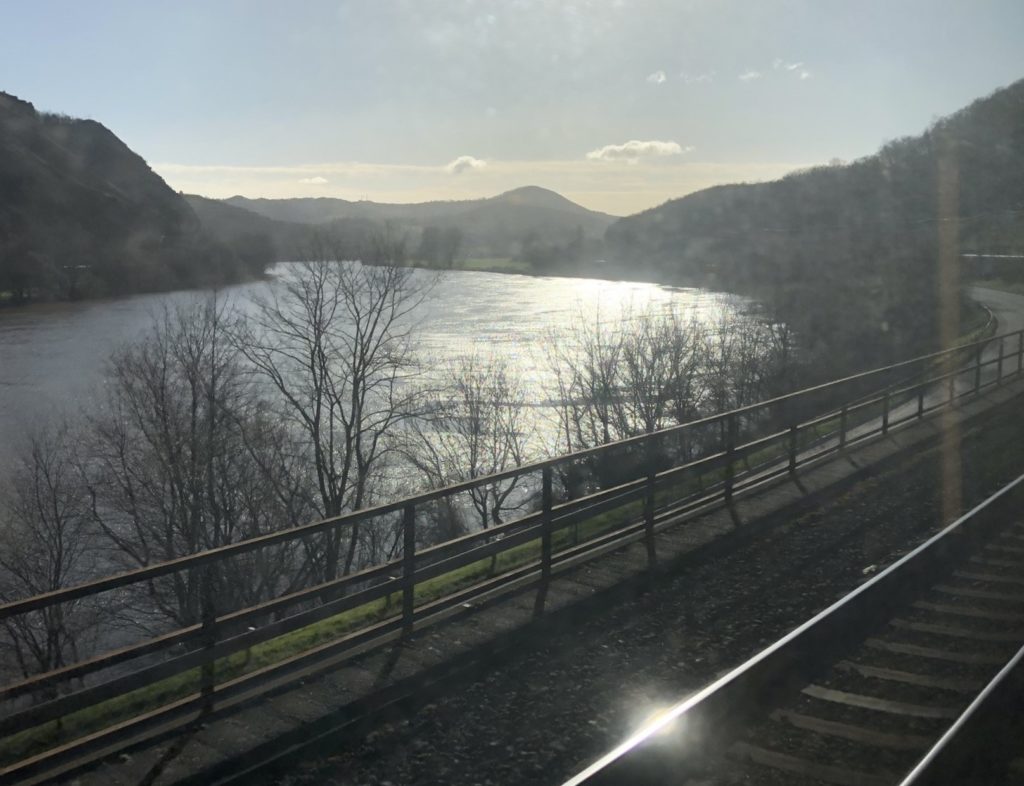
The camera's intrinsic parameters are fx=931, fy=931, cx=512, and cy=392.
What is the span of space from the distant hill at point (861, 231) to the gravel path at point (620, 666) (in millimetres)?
30203

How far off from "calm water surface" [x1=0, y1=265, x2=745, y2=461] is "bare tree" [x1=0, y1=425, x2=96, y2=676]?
252 cm

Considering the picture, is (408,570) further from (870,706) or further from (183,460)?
(183,460)

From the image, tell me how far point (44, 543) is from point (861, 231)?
1570 inches

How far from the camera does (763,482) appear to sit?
1107 centimetres

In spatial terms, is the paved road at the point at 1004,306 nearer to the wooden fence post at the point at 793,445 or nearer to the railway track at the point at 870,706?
the wooden fence post at the point at 793,445

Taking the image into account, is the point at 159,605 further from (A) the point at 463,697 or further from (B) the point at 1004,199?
(B) the point at 1004,199

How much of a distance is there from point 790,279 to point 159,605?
33.6 m

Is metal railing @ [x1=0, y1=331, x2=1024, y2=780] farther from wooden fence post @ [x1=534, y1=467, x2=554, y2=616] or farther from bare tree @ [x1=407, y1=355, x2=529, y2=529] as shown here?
bare tree @ [x1=407, y1=355, x2=529, y2=529]

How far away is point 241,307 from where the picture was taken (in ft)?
150

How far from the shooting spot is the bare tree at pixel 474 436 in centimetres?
2922

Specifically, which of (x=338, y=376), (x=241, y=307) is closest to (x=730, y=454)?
(x=338, y=376)

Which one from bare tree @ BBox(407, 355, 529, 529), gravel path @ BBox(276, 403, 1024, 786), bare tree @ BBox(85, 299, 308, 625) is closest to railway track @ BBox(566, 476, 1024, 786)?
gravel path @ BBox(276, 403, 1024, 786)

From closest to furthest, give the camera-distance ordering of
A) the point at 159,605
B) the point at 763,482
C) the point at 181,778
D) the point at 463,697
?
1. the point at 181,778
2. the point at 463,697
3. the point at 763,482
4. the point at 159,605

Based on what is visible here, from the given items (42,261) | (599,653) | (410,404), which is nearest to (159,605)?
(410,404)
